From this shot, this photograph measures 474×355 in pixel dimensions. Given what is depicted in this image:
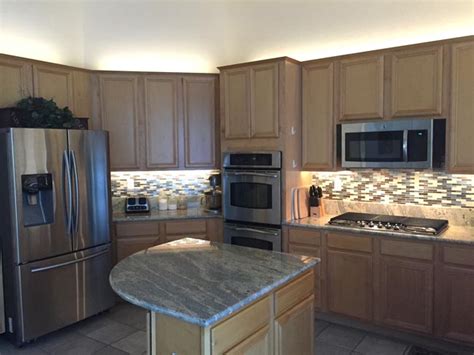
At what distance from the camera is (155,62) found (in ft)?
15.1

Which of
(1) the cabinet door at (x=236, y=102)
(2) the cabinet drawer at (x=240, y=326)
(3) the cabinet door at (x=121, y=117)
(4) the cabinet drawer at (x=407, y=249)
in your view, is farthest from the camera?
(3) the cabinet door at (x=121, y=117)

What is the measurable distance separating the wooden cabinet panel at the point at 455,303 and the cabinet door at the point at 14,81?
3903mm

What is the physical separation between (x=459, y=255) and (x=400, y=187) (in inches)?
35.9

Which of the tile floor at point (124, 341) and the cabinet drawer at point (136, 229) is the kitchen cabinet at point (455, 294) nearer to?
the tile floor at point (124, 341)

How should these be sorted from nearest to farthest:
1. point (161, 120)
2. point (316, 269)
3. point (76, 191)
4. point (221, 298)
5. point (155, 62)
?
point (221, 298) → point (76, 191) → point (316, 269) → point (161, 120) → point (155, 62)

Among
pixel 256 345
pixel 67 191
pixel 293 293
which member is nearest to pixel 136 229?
pixel 67 191

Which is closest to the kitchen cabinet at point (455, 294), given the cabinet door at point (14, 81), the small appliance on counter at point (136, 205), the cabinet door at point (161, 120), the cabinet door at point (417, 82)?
the cabinet door at point (417, 82)

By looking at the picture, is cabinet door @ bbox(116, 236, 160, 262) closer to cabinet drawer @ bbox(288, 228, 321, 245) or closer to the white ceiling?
cabinet drawer @ bbox(288, 228, 321, 245)

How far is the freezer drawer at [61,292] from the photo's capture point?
3.19 meters

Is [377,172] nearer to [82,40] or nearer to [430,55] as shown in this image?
[430,55]

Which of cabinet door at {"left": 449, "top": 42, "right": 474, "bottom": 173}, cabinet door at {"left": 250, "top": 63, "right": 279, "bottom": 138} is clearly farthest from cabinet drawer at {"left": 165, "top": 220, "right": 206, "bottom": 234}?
cabinet door at {"left": 449, "top": 42, "right": 474, "bottom": 173}

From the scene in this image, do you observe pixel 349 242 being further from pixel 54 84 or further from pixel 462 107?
pixel 54 84

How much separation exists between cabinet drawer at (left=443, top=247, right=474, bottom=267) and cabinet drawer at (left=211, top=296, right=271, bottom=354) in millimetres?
1742

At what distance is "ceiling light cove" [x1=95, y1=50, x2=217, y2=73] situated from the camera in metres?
4.51
